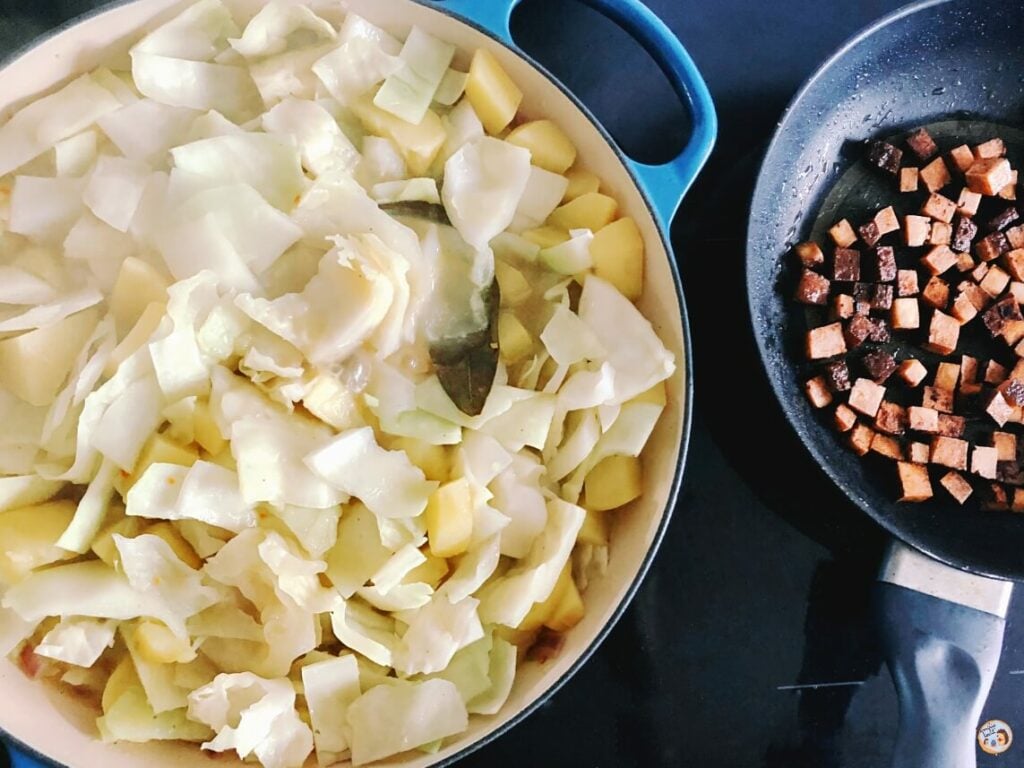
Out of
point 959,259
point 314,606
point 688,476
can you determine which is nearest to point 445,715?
point 314,606

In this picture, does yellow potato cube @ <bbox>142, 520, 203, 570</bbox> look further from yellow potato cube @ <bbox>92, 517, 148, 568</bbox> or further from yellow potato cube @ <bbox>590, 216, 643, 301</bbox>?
yellow potato cube @ <bbox>590, 216, 643, 301</bbox>

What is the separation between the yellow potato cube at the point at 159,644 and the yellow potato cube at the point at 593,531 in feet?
1.41

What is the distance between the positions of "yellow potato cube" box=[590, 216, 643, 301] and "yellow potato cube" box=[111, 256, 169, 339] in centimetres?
46

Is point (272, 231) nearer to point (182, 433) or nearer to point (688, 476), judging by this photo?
point (182, 433)

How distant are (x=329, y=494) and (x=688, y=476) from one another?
0.52 metres

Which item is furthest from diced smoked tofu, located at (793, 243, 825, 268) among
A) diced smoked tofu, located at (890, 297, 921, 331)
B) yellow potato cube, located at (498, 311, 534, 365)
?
yellow potato cube, located at (498, 311, 534, 365)

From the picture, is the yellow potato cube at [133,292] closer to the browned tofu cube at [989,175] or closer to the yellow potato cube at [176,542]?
the yellow potato cube at [176,542]

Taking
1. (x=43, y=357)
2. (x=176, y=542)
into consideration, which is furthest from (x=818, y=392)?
(x=43, y=357)

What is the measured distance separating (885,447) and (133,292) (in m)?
0.94

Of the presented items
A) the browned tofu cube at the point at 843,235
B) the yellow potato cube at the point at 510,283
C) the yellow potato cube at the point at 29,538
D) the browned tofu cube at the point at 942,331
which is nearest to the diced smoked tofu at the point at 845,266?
the browned tofu cube at the point at 843,235

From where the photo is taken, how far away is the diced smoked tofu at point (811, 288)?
1.15 meters

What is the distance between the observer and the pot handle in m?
0.94

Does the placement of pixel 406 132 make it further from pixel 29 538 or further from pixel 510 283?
pixel 29 538

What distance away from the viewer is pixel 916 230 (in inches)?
46.8
